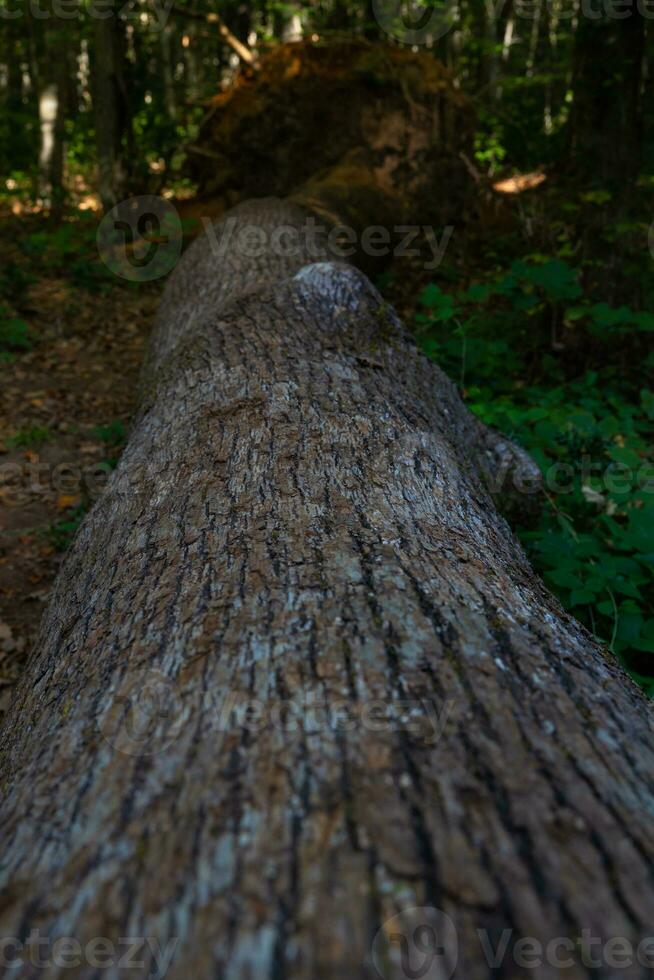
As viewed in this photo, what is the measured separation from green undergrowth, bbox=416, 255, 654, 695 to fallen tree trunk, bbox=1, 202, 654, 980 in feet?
1.82

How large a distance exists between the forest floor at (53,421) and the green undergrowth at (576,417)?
2284 mm

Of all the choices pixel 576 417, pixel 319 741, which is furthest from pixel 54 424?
pixel 319 741

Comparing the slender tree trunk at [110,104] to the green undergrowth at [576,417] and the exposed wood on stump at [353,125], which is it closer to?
the exposed wood on stump at [353,125]

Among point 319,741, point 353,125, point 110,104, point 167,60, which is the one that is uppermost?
point 167,60

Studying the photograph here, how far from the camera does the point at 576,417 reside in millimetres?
3646

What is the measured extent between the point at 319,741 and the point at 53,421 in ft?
14.3

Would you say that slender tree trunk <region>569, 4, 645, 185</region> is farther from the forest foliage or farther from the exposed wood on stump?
the exposed wood on stump

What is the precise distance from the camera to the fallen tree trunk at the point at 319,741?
0.91 m

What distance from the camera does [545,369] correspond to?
509 centimetres

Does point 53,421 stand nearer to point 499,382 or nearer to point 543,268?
point 499,382

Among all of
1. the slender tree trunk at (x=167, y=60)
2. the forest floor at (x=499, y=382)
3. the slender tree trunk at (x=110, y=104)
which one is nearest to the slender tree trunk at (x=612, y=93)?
the forest floor at (x=499, y=382)

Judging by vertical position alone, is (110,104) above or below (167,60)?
below

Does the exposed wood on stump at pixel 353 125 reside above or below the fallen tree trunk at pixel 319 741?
above

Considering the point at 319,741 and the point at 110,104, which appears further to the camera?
the point at 110,104
